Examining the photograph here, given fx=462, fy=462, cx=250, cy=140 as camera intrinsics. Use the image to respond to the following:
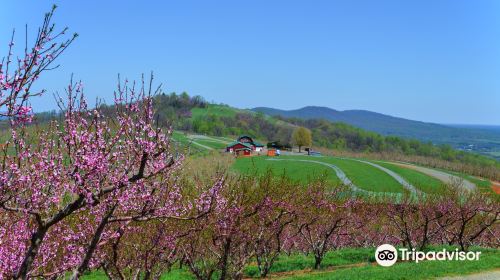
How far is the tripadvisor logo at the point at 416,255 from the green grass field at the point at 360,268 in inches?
26.3

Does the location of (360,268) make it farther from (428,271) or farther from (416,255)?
(416,255)

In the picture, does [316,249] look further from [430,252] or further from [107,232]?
[107,232]

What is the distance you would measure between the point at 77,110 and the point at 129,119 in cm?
123

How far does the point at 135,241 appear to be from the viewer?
50.6 feet

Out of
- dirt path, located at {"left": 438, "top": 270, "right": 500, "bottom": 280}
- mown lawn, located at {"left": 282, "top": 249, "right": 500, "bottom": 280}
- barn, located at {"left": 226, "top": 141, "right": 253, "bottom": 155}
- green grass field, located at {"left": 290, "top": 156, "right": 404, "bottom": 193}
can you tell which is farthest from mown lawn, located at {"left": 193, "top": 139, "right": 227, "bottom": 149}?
dirt path, located at {"left": 438, "top": 270, "right": 500, "bottom": 280}

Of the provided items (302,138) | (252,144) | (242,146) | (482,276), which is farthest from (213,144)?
(482,276)

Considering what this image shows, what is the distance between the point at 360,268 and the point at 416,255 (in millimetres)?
6491

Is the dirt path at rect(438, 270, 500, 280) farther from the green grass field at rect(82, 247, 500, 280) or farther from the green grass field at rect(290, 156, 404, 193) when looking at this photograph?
the green grass field at rect(290, 156, 404, 193)

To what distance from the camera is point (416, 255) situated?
2908cm

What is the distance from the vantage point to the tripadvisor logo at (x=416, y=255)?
89.6 ft

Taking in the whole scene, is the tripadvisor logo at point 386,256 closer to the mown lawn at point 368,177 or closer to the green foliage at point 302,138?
the mown lawn at point 368,177

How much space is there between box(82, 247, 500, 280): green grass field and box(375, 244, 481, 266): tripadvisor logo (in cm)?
67

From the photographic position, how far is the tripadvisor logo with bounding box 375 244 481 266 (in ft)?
89.6

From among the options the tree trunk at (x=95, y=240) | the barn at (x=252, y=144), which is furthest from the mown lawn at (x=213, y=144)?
the tree trunk at (x=95, y=240)
